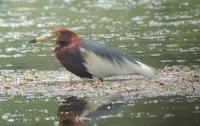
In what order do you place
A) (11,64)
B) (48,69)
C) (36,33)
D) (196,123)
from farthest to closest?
(36,33)
(11,64)
(48,69)
(196,123)

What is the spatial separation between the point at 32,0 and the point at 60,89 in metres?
23.4

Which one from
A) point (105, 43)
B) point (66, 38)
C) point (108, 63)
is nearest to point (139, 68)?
point (108, 63)

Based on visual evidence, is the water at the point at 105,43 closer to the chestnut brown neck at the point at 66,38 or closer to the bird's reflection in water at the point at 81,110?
the bird's reflection in water at the point at 81,110

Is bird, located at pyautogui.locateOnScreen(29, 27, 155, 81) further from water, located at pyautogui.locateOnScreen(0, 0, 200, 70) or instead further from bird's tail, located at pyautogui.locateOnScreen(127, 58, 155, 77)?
water, located at pyautogui.locateOnScreen(0, 0, 200, 70)

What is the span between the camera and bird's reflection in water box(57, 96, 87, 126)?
9867 millimetres

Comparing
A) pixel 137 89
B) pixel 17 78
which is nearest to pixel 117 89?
pixel 137 89

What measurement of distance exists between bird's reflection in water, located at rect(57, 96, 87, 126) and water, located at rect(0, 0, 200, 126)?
0.12m

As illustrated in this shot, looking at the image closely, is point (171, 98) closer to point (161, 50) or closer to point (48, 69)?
point (48, 69)

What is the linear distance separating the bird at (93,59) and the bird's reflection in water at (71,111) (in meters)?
1.43

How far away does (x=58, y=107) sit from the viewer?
11.0 m

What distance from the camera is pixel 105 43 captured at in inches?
760

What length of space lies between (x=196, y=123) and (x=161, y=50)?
26.0ft

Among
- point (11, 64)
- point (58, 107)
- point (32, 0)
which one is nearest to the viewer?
point (58, 107)

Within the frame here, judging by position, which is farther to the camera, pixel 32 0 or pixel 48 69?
pixel 32 0
